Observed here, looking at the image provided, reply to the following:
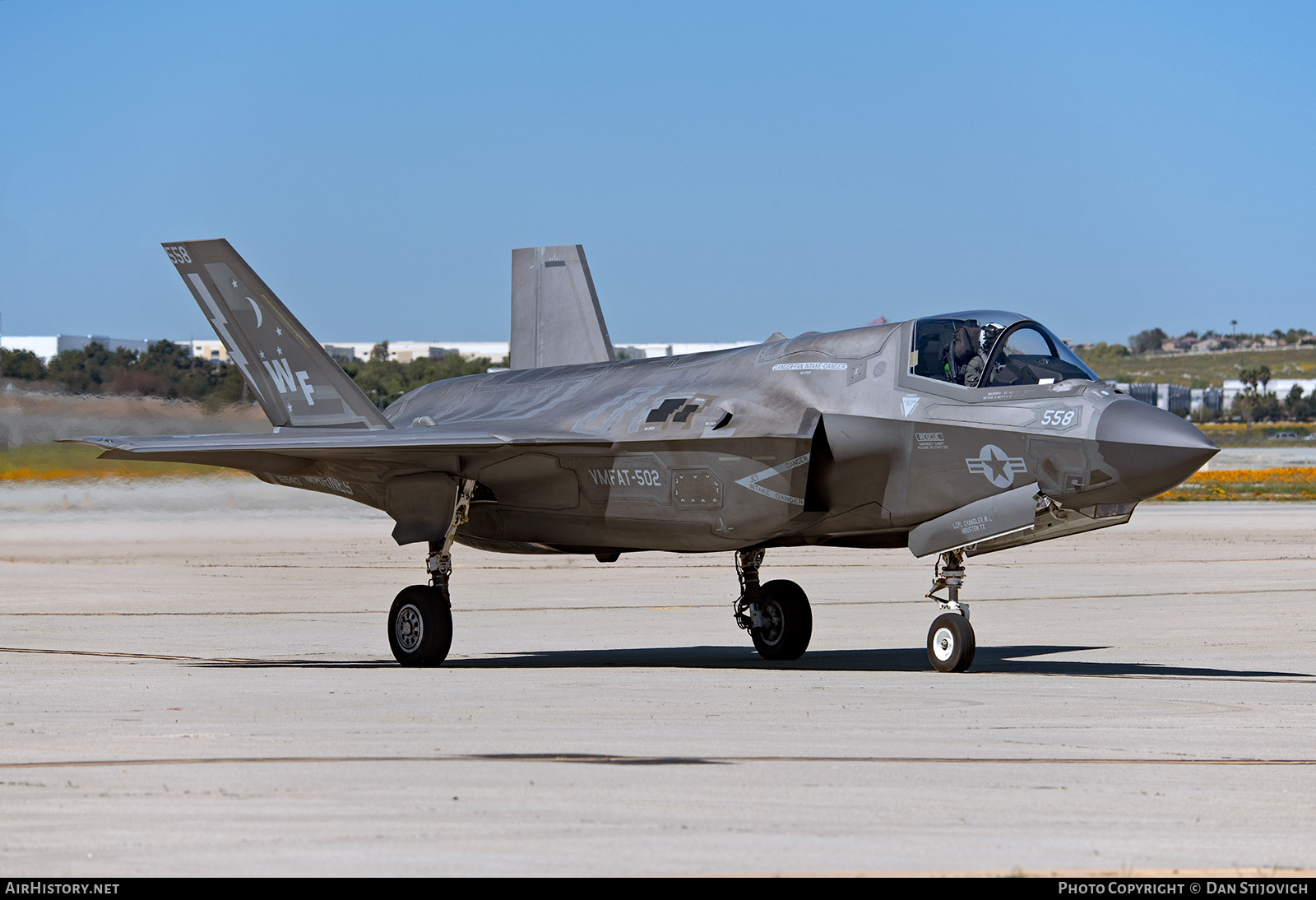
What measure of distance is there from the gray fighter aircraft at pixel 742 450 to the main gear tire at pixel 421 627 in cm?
2

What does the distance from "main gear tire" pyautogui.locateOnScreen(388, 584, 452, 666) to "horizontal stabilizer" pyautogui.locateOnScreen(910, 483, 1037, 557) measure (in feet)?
16.0

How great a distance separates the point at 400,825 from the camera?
6.44m

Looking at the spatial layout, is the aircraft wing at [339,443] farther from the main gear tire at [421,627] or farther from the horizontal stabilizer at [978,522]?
the horizontal stabilizer at [978,522]

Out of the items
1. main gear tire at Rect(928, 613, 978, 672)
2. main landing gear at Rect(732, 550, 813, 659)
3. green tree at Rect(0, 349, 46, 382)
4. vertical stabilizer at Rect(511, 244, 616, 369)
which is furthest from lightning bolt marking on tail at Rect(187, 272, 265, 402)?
green tree at Rect(0, 349, 46, 382)

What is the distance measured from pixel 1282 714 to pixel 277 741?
22.8ft

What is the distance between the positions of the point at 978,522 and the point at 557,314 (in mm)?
9451

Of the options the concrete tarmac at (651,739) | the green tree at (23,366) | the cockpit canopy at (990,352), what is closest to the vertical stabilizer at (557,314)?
the concrete tarmac at (651,739)

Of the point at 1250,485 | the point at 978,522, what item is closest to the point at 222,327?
the point at 978,522

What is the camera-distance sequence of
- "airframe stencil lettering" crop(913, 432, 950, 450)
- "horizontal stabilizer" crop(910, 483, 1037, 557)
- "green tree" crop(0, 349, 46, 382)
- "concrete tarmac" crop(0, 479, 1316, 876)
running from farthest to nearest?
"green tree" crop(0, 349, 46, 382) < "airframe stencil lettering" crop(913, 432, 950, 450) < "horizontal stabilizer" crop(910, 483, 1037, 557) < "concrete tarmac" crop(0, 479, 1316, 876)

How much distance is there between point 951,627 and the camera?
1286 centimetres

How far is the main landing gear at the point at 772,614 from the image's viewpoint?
1609 centimetres

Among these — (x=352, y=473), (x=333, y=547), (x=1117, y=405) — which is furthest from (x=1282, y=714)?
(x=333, y=547)

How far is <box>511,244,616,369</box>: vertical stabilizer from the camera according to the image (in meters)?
20.7

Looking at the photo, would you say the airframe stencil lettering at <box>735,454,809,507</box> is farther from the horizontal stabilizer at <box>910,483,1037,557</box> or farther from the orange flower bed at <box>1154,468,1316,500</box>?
the orange flower bed at <box>1154,468,1316,500</box>
